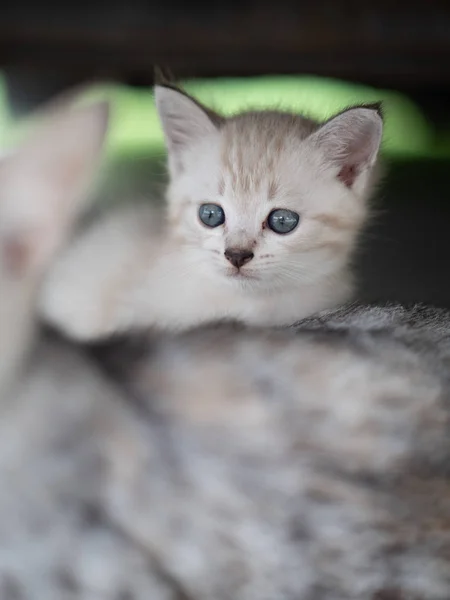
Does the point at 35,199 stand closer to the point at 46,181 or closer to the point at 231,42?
the point at 46,181

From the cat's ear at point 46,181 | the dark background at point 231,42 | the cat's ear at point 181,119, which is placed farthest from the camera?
the dark background at point 231,42

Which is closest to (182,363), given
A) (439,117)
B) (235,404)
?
(235,404)

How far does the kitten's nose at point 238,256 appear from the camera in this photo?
0.52 meters

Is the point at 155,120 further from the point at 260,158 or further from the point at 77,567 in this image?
the point at 77,567

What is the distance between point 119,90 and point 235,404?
35 centimetres

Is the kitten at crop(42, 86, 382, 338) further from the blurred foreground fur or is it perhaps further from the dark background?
the dark background

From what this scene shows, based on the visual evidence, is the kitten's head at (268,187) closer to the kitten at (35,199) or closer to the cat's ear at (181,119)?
the cat's ear at (181,119)

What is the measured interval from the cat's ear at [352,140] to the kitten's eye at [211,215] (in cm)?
9

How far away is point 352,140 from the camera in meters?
0.55

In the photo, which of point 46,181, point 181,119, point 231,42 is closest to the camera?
point 46,181

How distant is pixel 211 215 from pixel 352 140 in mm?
118

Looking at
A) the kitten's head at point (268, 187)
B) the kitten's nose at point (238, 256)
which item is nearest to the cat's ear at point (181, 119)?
the kitten's head at point (268, 187)

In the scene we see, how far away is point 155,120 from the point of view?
0.62 meters

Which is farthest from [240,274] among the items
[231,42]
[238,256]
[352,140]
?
[231,42]
